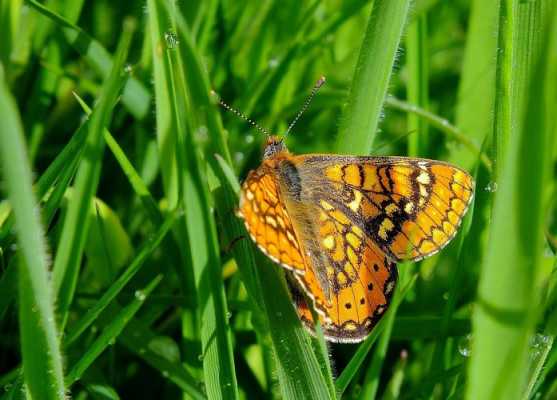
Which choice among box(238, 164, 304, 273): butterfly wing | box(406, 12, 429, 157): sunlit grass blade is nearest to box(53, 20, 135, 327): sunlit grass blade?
box(238, 164, 304, 273): butterfly wing

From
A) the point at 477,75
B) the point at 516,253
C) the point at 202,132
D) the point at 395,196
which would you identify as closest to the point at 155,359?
the point at 202,132

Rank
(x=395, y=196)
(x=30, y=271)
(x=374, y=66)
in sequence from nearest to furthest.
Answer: (x=30, y=271)
(x=374, y=66)
(x=395, y=196)

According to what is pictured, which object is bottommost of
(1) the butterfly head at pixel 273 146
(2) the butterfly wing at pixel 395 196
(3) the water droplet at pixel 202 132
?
(2) the butterfly wing at pixel 395 196

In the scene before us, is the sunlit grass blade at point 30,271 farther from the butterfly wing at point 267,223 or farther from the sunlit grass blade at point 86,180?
the butterfly wing at point 267,223

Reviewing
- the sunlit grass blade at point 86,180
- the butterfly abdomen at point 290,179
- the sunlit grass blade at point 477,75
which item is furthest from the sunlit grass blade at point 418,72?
the sunlit grass blade at point 86,180

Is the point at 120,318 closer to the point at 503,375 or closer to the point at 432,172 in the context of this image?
the point at 503,375

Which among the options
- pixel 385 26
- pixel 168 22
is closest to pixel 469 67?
pixel 385 26

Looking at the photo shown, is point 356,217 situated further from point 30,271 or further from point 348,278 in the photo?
point 30,271
